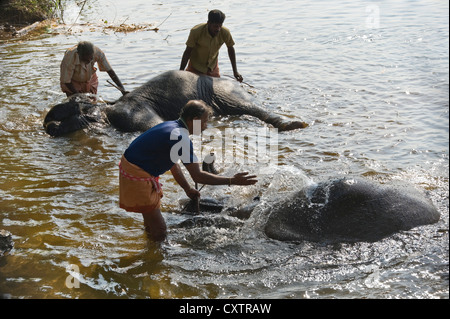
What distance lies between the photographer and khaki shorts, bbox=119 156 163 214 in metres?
4.11

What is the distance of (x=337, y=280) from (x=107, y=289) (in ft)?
5.24

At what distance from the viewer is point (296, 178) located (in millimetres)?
5434

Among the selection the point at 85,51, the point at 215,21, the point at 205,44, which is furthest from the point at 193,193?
the point at 205,44

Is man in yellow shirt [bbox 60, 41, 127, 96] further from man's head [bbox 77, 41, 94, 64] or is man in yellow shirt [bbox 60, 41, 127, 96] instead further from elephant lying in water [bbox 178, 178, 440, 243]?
elephant lying in water [bbox 178, 178, 440, 243]

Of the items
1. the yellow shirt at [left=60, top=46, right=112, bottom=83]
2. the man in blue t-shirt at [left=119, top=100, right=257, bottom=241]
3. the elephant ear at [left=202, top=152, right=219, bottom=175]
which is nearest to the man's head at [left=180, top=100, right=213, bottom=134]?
the man in blue t-shirt at [left=119, top=100, right=257, bottom=241]

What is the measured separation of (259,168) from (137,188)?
2.21 meters

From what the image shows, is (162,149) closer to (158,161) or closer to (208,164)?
(158,161)

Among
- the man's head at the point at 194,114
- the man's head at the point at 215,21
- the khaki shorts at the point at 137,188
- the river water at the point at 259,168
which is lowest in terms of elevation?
the river water at the point at 259,168

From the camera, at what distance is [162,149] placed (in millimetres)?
4008

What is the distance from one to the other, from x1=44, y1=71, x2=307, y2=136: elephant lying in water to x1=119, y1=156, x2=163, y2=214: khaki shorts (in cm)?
297

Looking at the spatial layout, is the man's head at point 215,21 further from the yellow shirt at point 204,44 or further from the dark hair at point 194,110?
the dark hair at point 194,110

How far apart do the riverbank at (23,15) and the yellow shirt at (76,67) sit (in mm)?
6603

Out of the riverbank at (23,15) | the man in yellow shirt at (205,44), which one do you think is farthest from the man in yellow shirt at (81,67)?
the riverbank at (23,15)

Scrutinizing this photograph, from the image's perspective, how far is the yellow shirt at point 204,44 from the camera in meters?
7.61
